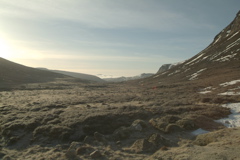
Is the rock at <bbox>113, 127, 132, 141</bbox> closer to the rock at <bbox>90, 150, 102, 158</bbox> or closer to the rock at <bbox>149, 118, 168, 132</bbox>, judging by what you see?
the rock at <bbox>149, 118, 168, 132</bbox>

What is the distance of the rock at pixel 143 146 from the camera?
11672 millimetres

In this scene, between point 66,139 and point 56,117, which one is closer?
point 66,139

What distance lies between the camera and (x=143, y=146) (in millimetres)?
11906

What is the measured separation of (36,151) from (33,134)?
3009 mm

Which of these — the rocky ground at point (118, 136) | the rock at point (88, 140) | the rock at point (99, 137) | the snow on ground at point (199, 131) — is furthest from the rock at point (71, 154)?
the snow on ground at point (199, 131)

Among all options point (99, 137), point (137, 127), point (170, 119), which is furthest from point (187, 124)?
point (99, 137)

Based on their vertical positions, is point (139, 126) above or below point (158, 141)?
above

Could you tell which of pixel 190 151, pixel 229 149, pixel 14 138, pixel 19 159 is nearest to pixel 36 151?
pixel 19 159

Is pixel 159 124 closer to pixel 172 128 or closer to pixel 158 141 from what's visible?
pixel 172 128

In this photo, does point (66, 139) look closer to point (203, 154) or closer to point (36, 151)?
point (36, 151)

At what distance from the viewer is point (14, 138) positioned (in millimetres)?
14719

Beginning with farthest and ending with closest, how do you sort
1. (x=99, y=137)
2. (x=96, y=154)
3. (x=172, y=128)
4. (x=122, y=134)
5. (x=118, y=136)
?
1. (x=172, y=128)
2. (x=122, y=134)
3. (x=118, y=136)
4. (x=99, y=137)
5. (x=96, y=154)

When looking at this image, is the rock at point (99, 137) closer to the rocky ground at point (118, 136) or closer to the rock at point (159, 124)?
the rocky ground at point (118, 136)

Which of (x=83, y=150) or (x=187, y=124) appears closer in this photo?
(x=83, y=150)
